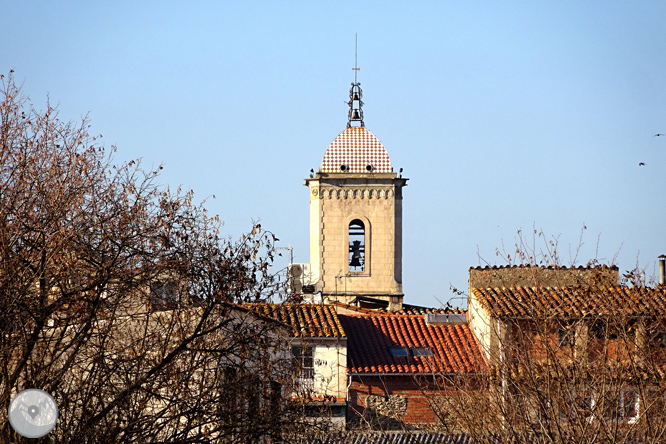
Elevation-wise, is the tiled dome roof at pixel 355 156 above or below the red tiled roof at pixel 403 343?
above

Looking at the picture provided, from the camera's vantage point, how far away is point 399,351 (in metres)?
32.9

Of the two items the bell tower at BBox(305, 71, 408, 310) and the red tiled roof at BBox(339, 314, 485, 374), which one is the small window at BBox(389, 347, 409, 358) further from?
the bell tower at BBox(305, 71, 408, 310)

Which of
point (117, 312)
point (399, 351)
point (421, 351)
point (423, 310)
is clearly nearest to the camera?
point (117, 312)

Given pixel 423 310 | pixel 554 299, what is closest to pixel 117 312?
pixel 554 299

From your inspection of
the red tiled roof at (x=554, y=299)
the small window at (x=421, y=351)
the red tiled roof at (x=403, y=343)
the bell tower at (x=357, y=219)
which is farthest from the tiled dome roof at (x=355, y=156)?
the small window at (x=421, y=351)

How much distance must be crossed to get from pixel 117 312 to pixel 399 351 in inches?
755

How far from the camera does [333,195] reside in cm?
4722

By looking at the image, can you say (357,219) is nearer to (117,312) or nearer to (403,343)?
(403,343)

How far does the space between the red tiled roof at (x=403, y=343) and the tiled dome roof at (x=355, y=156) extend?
512 inches

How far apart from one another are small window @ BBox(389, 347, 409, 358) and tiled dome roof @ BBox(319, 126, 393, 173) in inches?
612

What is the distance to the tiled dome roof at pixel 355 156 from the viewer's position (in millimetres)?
47812

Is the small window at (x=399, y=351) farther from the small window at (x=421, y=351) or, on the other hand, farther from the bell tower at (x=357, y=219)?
the bell tower at (x=357, y=219)

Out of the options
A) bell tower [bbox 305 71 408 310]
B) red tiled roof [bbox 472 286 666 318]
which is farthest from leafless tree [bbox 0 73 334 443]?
bell tower [bbox 305 71 408 310]

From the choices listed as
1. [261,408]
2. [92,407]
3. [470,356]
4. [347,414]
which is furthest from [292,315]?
[92,407]
